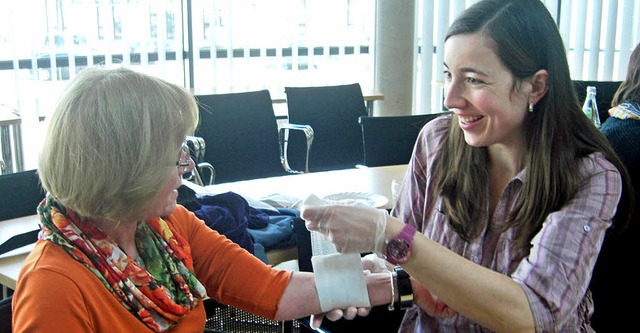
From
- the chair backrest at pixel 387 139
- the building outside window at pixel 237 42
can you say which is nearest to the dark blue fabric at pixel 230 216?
the chair backrest at pixel 387 139

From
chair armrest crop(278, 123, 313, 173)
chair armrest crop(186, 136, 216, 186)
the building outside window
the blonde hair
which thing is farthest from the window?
the blonde hair

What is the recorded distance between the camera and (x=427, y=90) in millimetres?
6375

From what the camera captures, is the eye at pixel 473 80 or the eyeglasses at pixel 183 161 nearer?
the eyeglasses at pixel 183 161

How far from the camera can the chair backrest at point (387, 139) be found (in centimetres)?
344

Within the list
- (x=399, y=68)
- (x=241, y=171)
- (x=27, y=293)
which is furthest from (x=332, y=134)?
(x=27, y=293)

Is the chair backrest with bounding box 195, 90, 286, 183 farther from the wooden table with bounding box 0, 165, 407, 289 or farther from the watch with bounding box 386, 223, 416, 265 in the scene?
the watch with bounding box 386, 223, 416, 265

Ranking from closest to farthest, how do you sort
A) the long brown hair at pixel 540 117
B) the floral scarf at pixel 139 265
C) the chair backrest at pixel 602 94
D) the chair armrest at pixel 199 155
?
1. the floral scarf at pixel 139 265
2. the long brown hair at pixel 540 117
3. the chair armrest at pixel 199 155
4. the chair backrest at pixel 602 94

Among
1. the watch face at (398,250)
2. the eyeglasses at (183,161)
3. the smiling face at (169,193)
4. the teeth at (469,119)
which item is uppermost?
the teeth at (469,119)

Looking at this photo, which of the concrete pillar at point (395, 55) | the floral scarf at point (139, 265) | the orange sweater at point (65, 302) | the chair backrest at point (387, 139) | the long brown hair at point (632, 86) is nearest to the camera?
the orange sweater at point (65, 302)

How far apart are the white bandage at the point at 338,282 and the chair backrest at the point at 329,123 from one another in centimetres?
287

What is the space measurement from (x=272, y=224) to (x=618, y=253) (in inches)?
40.0

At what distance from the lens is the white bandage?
1685 millimetres

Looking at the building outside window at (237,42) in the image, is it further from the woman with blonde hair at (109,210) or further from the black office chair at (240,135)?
the woman with blonde hair at (109,210)

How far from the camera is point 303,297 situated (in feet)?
5.58
